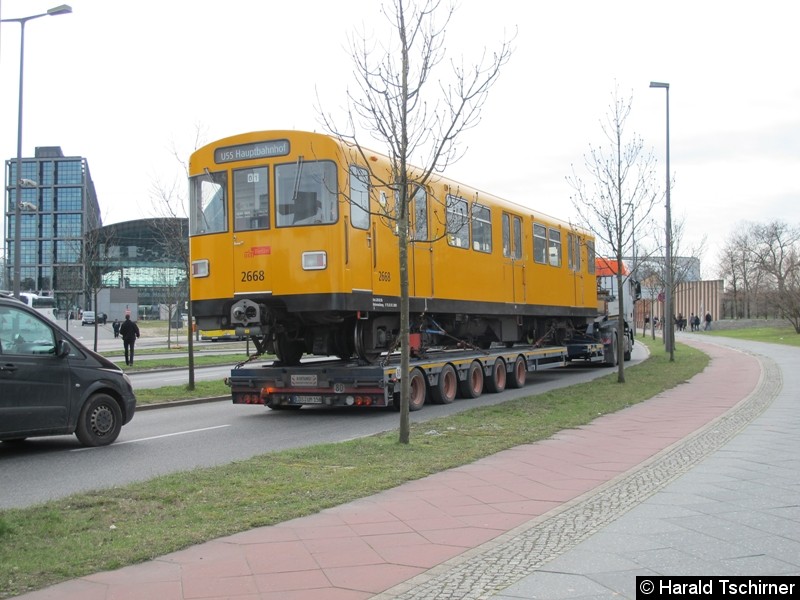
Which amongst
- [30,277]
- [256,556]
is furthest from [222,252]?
[30,277]

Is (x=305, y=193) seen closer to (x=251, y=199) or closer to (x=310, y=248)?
(x=310, y=248)

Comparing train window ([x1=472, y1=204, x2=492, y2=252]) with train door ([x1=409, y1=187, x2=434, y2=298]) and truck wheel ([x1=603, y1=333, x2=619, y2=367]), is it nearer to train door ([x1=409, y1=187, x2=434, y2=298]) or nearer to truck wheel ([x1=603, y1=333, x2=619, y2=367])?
train door ([x1=409, y1=187, x2=434, y2=298])

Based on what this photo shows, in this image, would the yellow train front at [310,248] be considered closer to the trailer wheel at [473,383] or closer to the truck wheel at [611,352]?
the trailer wheel at [473,383]

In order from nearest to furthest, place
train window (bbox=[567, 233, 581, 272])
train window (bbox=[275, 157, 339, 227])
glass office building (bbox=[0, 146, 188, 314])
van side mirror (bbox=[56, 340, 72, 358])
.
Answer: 1. van side mirror (bbox=[56, 340, 72, 358])
2. train window (bbox=[275, 157, 339, 227])
3. train window (bbox=[567, 233, 581, 272])
4. glass office building (bbox=[0, 146, 188, 314])

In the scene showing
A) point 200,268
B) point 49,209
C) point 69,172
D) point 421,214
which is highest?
point 69,172

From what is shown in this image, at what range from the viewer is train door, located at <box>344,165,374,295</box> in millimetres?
12508

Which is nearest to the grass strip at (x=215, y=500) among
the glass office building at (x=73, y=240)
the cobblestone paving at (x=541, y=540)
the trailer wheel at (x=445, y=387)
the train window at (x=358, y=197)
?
the cobblestone paving at (x=541, y=540)

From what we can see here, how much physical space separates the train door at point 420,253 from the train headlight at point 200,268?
3.52 meters

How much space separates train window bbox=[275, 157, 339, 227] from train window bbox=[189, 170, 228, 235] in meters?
1.08

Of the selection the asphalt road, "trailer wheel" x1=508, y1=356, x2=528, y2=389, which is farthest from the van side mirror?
"trailer wheel" x1=508, y1=356, x2=528, y2=389

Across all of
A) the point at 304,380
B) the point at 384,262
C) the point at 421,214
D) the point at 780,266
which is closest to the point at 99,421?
the point at 304,380

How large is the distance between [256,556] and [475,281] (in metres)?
11.9

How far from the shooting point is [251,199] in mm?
13047

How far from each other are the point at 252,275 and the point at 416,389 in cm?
376
